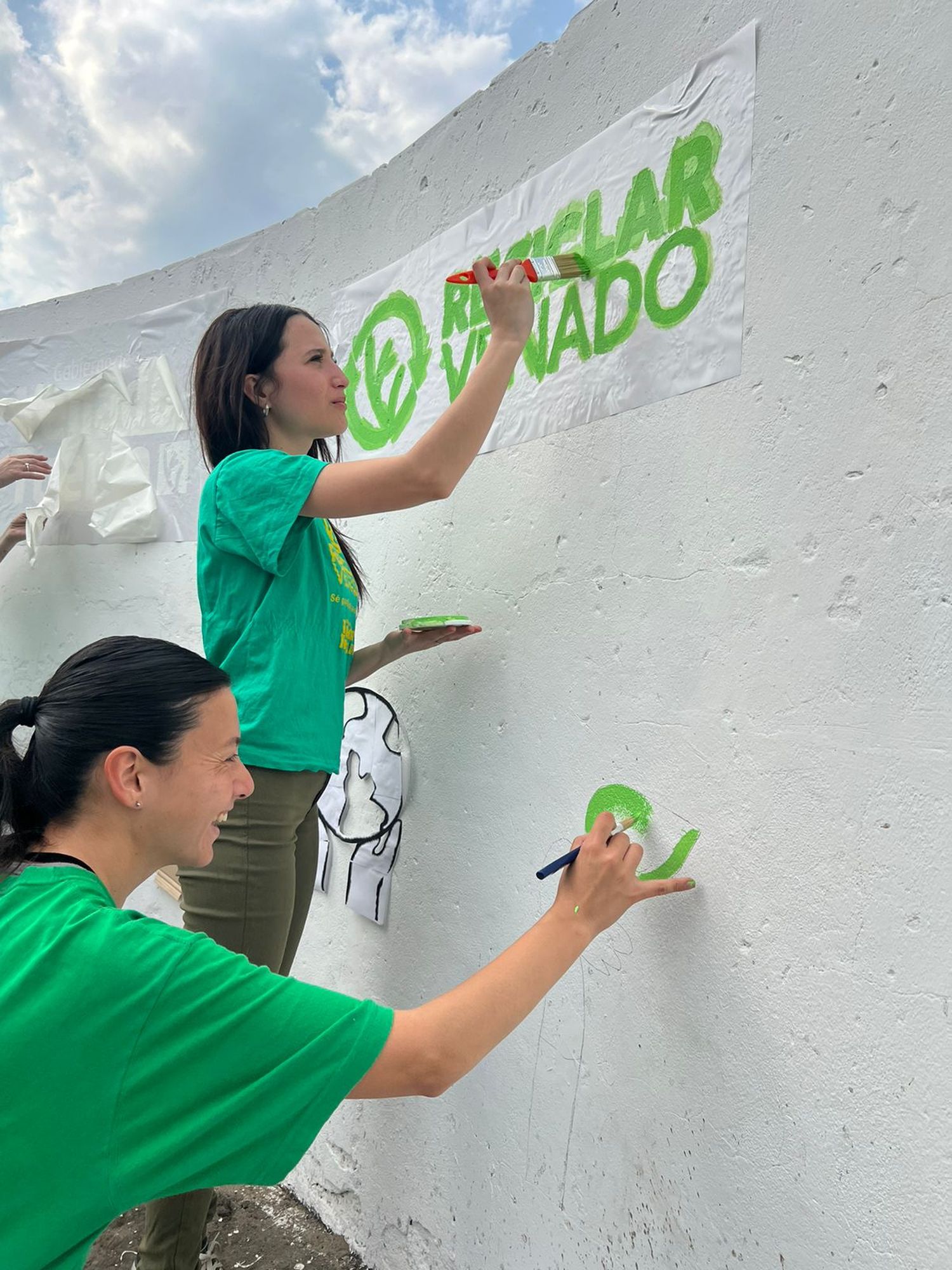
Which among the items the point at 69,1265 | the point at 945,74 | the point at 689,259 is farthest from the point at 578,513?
the point at 69,1265

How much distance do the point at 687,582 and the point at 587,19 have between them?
93cm

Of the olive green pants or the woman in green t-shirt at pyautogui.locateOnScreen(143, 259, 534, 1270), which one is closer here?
the woman in green t-shirt at pyautogui.locateOnScreen(143, 259, 534, 1270)

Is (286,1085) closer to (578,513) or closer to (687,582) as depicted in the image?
(687,582)

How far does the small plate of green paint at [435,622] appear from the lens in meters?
1.66

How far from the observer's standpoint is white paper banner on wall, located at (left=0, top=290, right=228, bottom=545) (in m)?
2.80

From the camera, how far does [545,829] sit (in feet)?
5.06

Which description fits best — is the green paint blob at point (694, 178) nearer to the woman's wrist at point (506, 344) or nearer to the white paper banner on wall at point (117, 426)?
the woman's wrist at point (506, 344)

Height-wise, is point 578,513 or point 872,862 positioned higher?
point 578,513

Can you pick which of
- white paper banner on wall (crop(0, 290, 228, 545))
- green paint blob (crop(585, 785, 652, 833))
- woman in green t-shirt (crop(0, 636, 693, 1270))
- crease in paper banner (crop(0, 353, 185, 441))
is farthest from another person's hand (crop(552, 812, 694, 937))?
crease in paper banner (crop(0, 353, 185, 441))

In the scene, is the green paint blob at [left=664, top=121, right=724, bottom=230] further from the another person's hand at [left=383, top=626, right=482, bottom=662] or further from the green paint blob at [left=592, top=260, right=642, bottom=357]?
the another person's hand at [left=383, top=626, right=482, bottom=662]

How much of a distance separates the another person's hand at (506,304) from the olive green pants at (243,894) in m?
0.71

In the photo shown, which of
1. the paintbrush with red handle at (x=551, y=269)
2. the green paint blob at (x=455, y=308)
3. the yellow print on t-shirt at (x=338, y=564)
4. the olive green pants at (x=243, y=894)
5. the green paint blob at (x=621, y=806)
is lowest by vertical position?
the olive green pants at (x=243, y=894)

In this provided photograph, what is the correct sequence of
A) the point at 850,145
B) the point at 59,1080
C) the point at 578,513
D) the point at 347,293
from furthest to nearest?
the point at 347,293, the point at 578,513, the point at 850,145, the point at 59,1080

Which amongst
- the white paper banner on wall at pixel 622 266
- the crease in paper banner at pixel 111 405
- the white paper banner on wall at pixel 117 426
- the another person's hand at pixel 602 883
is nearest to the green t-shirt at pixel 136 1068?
the another person's hand at pixel 602 883
